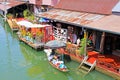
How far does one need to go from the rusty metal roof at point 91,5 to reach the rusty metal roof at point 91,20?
1.71 ft

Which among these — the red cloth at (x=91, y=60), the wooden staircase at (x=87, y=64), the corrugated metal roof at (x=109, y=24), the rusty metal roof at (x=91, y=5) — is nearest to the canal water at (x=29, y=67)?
the wooden staircase at (x=87, y=64)

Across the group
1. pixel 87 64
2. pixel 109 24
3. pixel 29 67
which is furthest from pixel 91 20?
pixel 29 67

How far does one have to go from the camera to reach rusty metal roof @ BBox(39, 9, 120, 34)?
16.3 meters

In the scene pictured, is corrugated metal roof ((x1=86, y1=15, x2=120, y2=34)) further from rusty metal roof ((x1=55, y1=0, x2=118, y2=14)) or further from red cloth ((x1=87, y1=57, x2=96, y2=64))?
red cloth ((x1=87, y1=57, x2=96, y2=64))

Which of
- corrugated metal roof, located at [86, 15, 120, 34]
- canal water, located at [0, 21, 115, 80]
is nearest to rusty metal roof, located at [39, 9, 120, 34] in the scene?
corrugated metal roof, located at [86, 15, 120, 34]

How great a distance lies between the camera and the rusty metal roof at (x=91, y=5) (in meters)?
19.9

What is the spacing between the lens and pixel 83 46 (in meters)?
18.5

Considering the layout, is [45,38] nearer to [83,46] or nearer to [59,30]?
[59,30]

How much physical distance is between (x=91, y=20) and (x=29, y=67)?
19.4 ft

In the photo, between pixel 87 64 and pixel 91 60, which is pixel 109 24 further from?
pixel 87 64

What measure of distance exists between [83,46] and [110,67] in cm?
289

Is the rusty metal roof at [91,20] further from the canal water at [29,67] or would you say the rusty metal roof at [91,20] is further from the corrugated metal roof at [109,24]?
the canal water at [29,67]

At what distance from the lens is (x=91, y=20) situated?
61.9ft

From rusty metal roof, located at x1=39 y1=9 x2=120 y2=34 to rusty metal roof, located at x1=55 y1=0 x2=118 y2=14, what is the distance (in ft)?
1.71
